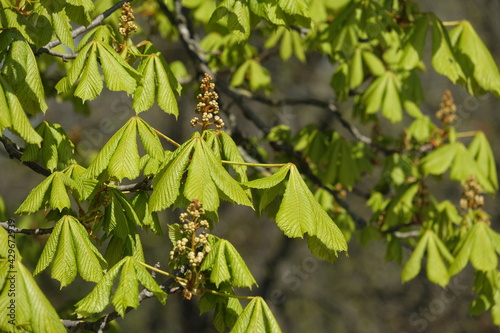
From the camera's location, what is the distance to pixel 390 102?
360 cm

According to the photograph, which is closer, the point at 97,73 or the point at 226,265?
the point at 226,265

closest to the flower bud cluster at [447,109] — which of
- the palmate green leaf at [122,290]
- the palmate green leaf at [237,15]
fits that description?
the palmate green leaf at [237,15]

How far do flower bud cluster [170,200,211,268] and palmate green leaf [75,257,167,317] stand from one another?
117mm

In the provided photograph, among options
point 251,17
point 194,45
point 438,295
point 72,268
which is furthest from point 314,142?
point 438,295

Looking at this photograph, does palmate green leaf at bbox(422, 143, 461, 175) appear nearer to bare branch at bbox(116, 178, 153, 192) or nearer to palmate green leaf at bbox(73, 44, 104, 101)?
bare branch at bbox(116, 178, 153, 192)

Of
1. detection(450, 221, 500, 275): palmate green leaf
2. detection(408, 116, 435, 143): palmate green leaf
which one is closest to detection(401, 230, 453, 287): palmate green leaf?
detection(450, 221, 500, 275): palmate green leaf

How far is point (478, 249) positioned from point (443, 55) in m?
1.13

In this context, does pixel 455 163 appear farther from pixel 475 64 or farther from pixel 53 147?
pixel 53 147

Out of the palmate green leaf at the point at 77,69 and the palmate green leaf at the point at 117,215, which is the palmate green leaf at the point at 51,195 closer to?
the palmate green leaf at the point at 117,215

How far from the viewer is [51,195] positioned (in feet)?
5.90

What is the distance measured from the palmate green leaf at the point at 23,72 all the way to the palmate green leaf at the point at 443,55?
1.72 meters

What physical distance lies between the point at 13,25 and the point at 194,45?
199 cm

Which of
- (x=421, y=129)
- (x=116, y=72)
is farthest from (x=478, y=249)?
(x=116, y=72)

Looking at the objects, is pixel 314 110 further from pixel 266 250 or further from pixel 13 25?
pixel 13 25
